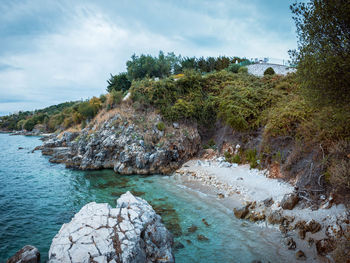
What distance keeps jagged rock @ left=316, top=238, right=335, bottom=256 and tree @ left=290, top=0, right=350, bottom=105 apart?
4.65 m

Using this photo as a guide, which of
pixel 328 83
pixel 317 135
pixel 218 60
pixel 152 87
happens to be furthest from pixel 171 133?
pixel 218 60

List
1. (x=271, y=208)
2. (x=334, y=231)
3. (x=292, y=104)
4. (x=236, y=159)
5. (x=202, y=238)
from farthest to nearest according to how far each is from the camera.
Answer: (x=236, y=159) → (x=292, y=104) → (x=271, y=208) → (x=202, y=238) → (x=334, y=231)

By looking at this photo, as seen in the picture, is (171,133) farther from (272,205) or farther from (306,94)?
(306,94)

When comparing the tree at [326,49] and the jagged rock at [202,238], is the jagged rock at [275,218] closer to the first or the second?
the jagged rock at [202,238]

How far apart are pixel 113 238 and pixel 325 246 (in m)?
6.67

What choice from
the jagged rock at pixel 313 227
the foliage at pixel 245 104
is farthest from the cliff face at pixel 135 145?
the jagged rock at pixel 313 227

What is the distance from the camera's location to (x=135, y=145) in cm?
1742

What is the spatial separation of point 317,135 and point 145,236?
29.6ft

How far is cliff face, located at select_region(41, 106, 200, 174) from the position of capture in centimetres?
1666

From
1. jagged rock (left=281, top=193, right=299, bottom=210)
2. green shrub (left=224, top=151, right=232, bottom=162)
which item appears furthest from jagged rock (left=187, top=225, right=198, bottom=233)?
green shrub (left=224, top=151, right=232, bottom=162)

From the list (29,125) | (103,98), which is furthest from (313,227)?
(29,125)

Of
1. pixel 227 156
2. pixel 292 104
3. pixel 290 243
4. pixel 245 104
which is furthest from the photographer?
pixel 245 104

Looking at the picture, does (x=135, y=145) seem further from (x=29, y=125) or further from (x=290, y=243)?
(x=29, y=125)

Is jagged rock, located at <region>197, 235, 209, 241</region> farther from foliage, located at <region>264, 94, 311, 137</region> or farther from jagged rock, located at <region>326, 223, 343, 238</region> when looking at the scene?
foliage, located at <region>264, 94, 311, 137</region>
